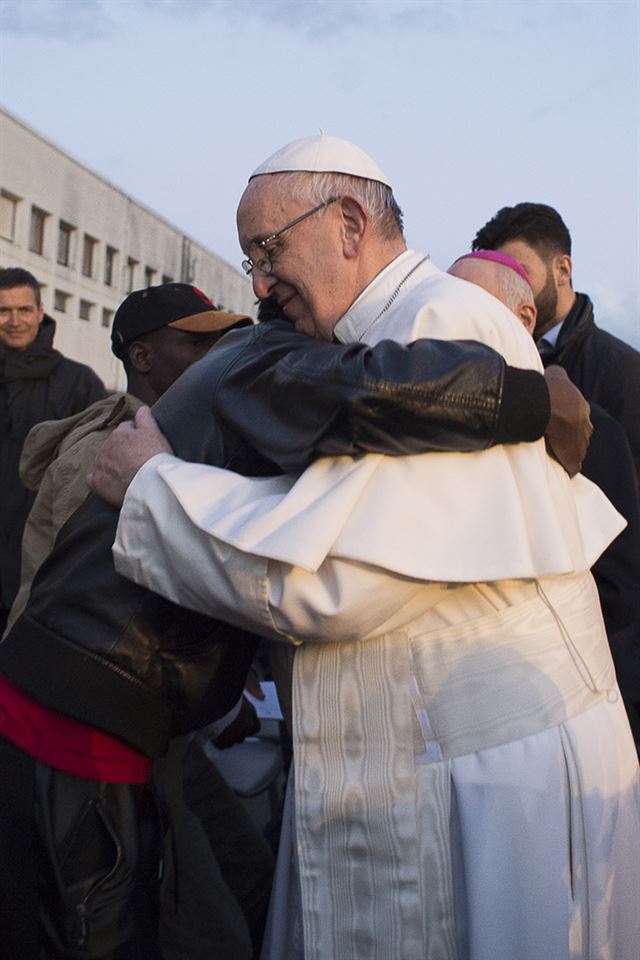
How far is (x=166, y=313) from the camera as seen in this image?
3.45m

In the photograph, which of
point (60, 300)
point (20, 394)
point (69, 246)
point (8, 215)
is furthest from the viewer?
point (60, 300)

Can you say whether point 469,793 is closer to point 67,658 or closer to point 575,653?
point 575,653

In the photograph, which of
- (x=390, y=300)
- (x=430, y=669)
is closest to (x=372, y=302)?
(x=390, y=300)

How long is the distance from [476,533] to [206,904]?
4.89ft

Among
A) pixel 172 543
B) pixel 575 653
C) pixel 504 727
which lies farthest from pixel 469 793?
pixel 172 543

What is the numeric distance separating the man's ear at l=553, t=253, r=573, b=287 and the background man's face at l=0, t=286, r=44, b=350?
10.1 ft

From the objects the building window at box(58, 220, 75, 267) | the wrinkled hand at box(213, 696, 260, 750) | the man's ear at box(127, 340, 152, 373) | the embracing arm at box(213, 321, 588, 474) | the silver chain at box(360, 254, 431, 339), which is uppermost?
the silver chain at box(360, 254, 431, 339)

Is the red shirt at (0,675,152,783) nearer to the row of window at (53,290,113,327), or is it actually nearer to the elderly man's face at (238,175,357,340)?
the elderly man's face at (238,175,357,340)

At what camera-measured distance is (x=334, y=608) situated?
188 cm

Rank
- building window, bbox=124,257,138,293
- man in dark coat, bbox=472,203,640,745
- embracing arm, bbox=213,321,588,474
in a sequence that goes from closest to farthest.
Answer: embracing arm, bbox=213,321,588,474 → man in dark coat, bbox=472,203,640,745 → building window, bbox=124,257,138,293

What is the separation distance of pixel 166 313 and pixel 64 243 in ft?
131

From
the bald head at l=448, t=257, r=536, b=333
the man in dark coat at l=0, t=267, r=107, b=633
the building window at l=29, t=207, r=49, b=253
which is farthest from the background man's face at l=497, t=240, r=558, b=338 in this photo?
the building window at l=29, t=207, r=49, b=253

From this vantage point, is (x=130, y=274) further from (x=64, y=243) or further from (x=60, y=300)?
(x=64, y=243)

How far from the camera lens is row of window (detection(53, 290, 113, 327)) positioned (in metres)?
42.4
